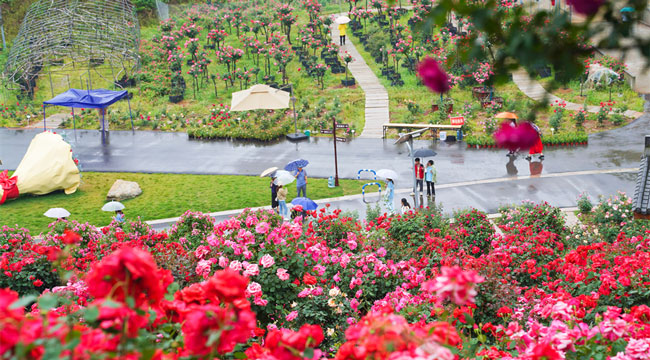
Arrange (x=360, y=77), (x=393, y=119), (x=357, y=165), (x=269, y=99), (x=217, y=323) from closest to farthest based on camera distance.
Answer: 1. (x=217, y=323)
2. (x=357, y=165)
3. (x=269, y=99)
4. (x=393, y=119)
5. (x=360, y=77)

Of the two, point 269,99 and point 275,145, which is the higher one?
point 269,99

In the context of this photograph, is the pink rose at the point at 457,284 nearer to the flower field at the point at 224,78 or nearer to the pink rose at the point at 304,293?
the pink rose at the point at 304,293

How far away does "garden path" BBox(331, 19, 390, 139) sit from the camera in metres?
25.2

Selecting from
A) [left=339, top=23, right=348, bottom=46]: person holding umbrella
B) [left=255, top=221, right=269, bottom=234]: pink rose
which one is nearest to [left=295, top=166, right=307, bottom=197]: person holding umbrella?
[left=255, top=221, right=269, bottom=234]: pink rose

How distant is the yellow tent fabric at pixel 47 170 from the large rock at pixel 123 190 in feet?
4.79

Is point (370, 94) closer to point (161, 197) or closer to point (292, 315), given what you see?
point (161, 197)

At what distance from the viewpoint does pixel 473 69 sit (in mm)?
3684

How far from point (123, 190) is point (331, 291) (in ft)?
43.5

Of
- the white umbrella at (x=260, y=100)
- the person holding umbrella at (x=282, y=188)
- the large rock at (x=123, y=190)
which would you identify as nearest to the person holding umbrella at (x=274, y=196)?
the person holding umbrella at (x=282, y=188)

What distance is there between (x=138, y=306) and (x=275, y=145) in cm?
2106

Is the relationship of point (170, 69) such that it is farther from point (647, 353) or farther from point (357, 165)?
point (647, 353)

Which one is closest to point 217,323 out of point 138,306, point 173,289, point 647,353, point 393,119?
point 138,306

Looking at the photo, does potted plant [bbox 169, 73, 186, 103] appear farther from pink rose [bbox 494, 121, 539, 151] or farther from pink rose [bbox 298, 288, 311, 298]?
pink rose [bbox 494, 121, 539, 151]

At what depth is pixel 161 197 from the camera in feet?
61.9
